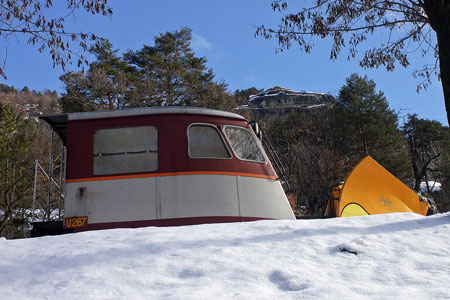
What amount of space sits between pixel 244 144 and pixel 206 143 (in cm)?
72

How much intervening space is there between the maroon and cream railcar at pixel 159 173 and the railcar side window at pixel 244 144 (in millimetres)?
26

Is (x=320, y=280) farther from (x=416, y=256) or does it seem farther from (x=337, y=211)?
(x=337, y=211)

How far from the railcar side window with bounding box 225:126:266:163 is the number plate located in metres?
2.57

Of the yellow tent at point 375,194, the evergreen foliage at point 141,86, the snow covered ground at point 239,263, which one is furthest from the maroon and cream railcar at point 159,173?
the evergreen foliage at point 141,86

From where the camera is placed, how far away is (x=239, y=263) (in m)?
3.25

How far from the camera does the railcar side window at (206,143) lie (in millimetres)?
6031

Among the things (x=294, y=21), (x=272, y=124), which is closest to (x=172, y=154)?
(x=294, y=21)

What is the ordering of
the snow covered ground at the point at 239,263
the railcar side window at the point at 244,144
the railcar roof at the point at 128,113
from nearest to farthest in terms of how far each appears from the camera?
the snow covered ground at the point at 239,263
the railcar roof at the point at 128,113
the railcar side window at the point at 244,144

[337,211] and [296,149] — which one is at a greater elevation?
[296,149]

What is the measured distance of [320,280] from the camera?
9.62 feet

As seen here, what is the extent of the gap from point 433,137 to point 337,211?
119ft

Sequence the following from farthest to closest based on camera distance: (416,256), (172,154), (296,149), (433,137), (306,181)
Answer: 1. (433,137)
2. (296,149)
3. (306,181)
4. (172,154)
5. (416,256)

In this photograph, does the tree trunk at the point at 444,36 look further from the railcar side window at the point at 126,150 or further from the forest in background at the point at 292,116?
A: the forest in background at the point at 292,116

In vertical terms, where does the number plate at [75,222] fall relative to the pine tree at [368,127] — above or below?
below
